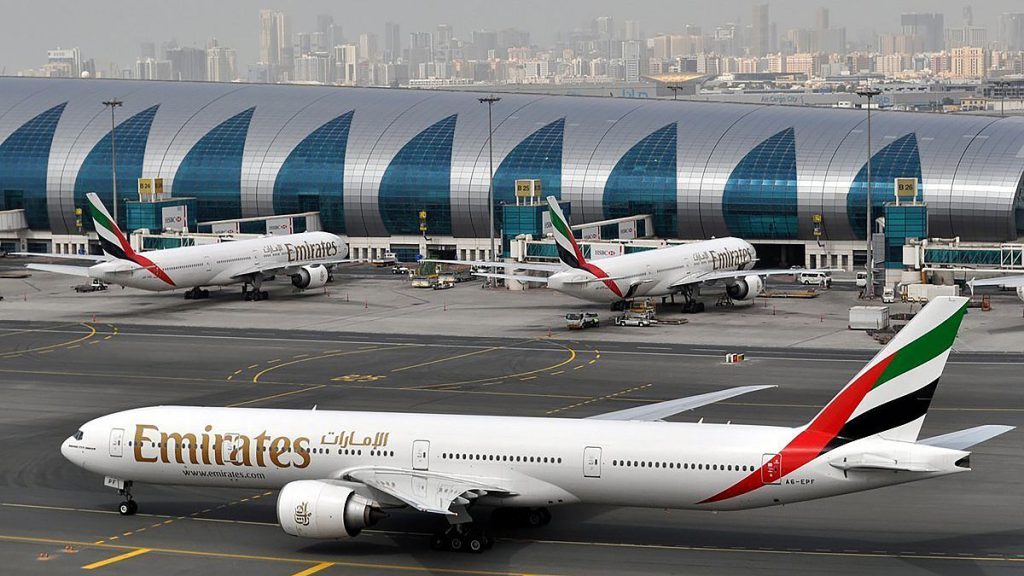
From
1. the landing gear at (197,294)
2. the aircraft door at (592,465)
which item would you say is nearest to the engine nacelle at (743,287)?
the landing gear at (197,294)

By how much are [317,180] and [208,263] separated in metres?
36.1

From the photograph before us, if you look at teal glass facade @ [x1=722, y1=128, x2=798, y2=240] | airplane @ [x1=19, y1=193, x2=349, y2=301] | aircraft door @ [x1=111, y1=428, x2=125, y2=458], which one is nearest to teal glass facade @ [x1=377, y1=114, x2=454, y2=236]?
airplane @ [x1=19, y1=193, x2=349, y2=301]

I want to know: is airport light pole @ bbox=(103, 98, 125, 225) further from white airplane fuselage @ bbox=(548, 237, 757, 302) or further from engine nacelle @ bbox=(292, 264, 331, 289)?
white airplane fuselage @ bbox=(548, 237, 757, 302)

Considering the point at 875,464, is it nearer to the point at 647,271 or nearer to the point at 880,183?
the point at 647,271

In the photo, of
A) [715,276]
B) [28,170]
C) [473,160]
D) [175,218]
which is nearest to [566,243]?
[715,276]

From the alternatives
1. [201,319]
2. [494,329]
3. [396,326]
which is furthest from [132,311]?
[494,329]

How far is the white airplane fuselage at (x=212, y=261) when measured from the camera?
104 meters

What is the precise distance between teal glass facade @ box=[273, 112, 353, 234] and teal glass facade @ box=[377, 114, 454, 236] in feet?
15.3

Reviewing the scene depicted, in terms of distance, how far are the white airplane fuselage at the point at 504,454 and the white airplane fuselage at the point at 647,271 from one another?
169 feet

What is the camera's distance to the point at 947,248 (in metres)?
107

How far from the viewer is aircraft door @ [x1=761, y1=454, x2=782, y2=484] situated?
133ft

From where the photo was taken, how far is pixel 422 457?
1695 inches

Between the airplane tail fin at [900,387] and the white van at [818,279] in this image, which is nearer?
the airplane tail fin at [900,387]

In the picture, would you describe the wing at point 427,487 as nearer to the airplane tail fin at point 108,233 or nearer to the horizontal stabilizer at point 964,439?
the horizontal stabilizer at point 964,439
